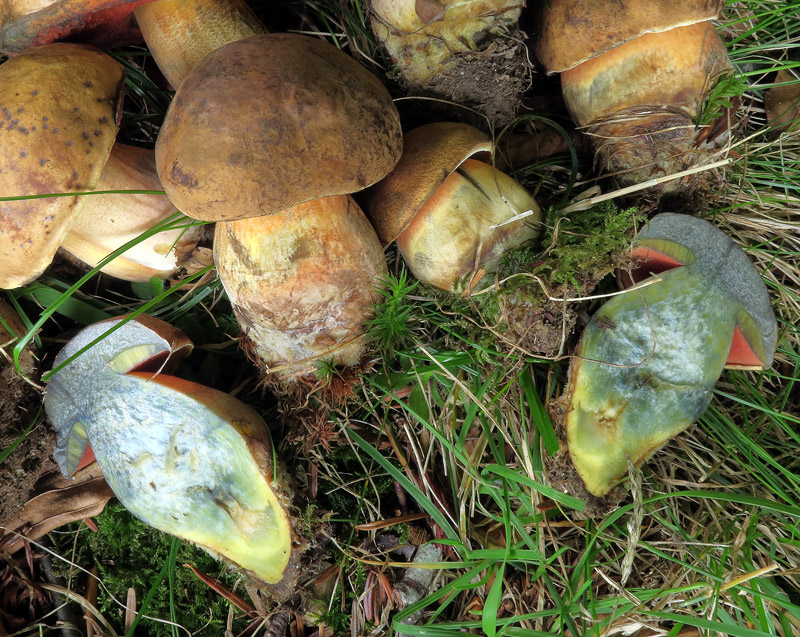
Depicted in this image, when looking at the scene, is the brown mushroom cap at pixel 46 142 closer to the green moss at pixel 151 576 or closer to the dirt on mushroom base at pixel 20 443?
the dirt on mushroom base at pixel 20 443

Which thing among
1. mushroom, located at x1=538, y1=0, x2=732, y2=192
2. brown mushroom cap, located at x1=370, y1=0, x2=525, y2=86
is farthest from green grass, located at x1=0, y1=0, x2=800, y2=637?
brown mushroom cap, located at x1=370, y1=0, x2=525, y2=86

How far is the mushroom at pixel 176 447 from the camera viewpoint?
1.82 metres

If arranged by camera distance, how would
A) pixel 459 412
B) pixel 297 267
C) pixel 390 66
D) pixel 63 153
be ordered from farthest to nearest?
pixel 459 412, pixel 390 66, pixel 297 267, pixel 63 153

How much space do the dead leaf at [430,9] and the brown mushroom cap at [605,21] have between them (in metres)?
0.35

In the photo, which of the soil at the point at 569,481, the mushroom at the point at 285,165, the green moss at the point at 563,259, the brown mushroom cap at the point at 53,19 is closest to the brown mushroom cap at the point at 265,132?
the mushroom at the point at 285,165

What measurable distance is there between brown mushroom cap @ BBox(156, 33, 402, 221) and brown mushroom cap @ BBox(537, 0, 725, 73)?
0.63m

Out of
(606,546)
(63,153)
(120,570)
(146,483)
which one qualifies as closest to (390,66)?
(63,153)

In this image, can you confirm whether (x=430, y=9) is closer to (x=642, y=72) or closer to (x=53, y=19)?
(x=642, y=72)

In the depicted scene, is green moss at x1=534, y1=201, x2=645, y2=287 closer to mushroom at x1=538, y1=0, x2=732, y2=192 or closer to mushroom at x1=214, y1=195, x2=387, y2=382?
mushroom at x1=538, y1=0, x2=732, y2=192

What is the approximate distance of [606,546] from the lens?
6.07 feet

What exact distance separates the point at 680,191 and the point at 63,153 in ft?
5.82

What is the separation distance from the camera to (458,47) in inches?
66.6

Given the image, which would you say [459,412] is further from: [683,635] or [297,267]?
[683,635]

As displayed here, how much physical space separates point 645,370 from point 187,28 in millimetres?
1665
